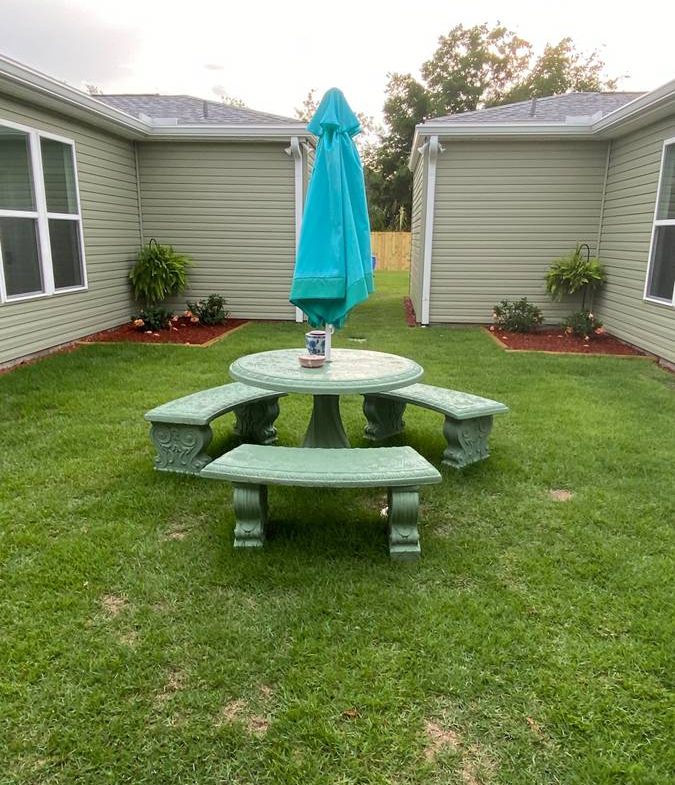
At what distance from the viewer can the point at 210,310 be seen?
9.56 m

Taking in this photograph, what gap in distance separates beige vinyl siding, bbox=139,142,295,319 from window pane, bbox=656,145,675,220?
5.27 metres

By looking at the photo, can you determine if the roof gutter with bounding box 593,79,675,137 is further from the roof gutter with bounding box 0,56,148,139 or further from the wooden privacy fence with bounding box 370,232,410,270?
the wooden privacy fence with bounding box 370,232,410,270

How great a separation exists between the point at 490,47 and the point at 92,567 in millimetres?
37032

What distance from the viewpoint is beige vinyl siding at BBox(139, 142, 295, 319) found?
374 inches

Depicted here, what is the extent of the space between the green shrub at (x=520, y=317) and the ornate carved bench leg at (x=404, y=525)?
6868 millimetres

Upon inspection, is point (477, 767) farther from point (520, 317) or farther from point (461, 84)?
point (461, 84)

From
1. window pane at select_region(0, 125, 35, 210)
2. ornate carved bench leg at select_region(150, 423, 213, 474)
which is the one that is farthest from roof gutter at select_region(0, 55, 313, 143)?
ornate carved bench leg at select_region(150, 423, 213, 474)

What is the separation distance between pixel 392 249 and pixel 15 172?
19422 millimetres

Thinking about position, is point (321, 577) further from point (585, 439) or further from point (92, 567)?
point (585, 439)

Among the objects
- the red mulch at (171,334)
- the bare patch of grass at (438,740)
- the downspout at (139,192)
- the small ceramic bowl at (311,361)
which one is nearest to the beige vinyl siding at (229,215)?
the downspout at (139,192)

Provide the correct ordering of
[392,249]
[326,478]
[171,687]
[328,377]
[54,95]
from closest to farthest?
[171,687], [326,478], [328,377], [54,95], [392,249]

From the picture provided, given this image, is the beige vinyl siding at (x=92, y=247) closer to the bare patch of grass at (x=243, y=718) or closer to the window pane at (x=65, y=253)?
the window pane at (x=65, y=253)

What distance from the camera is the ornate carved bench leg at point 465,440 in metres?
3.76

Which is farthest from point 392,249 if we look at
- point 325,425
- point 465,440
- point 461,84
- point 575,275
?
point 325,425
